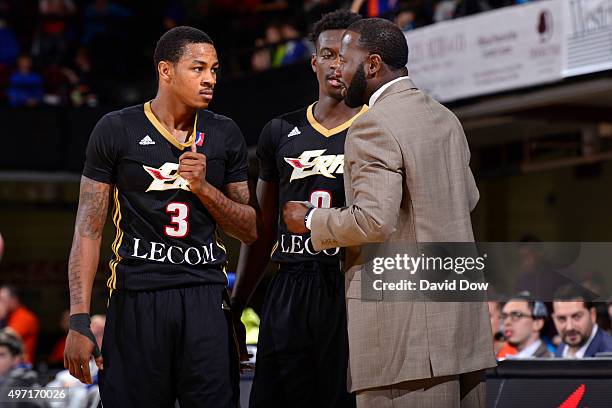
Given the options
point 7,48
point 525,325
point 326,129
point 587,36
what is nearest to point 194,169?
point 326,129

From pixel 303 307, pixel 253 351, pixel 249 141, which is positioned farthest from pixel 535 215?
pixel 303 307

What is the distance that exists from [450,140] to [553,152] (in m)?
10.6

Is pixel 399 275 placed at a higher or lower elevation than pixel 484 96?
lower

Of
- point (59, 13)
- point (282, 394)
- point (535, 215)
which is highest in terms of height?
point (59, 13)

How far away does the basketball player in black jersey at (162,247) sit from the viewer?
12.9ft

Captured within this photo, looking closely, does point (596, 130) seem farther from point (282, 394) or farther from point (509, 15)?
point (282, 394)

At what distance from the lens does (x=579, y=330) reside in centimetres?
626

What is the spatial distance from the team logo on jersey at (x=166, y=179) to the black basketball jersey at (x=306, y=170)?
0.65m

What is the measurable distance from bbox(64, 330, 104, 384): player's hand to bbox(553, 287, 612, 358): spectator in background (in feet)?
10.5

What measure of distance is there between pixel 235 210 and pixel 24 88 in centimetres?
1164

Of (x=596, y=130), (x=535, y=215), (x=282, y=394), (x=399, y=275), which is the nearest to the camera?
(x=399, y=275)

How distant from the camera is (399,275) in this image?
361cm

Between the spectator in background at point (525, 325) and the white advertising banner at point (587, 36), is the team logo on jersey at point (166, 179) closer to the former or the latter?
the spectator in background at point (525, 325)

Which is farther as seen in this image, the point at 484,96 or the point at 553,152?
the point at 553,152
